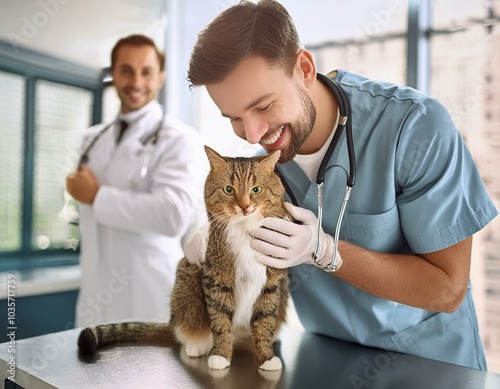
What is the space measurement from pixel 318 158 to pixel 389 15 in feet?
4.12

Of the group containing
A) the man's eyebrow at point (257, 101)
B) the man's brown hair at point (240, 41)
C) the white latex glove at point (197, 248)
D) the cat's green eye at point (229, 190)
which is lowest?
the white latex glove at point (197, 248)

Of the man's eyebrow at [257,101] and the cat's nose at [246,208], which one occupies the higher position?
the man's eyebrow at [257,101]

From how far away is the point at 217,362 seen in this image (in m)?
0.89

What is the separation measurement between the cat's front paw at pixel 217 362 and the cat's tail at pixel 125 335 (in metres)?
0.17

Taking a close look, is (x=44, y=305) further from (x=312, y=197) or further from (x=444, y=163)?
(x=444, y=163)

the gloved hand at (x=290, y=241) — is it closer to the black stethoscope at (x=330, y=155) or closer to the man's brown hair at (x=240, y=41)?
A: the black stethoscope at (x=330, y=155)

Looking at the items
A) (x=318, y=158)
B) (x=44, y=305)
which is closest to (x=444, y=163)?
(x=318, y=158)

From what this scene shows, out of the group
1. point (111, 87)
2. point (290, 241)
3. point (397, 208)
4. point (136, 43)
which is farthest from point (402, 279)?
point (111, 87)

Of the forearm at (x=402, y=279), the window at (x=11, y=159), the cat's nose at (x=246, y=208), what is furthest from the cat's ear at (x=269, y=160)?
the window at (x=11, y=159)

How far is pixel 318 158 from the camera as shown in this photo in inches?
43.7

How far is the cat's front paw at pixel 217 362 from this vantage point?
893 millimetres

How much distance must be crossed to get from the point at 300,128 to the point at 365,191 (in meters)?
0.20

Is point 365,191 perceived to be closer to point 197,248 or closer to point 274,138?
point 274,138

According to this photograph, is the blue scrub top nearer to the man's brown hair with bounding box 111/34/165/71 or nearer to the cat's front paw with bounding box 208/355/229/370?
the cat's front paw with bounding box 208/355/229/370
